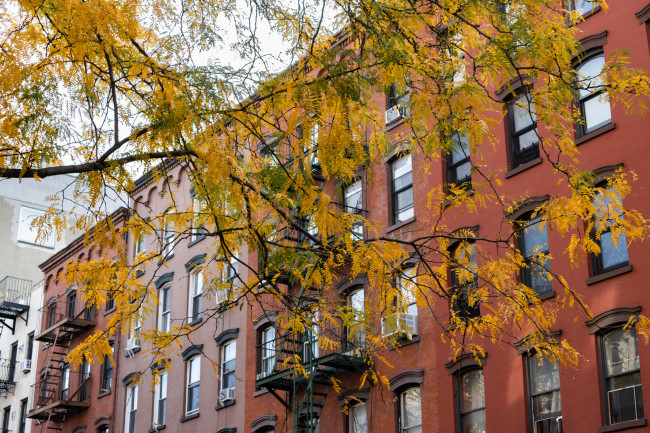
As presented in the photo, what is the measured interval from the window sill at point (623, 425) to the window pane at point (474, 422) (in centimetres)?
352

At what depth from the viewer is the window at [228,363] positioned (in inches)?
1189

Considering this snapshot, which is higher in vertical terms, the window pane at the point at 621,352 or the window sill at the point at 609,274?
the window sill at the point at 609,274

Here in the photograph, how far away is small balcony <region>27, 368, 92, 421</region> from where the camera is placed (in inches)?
1511

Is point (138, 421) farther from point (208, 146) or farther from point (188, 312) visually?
point (208, 146)

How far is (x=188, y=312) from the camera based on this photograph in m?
33.5

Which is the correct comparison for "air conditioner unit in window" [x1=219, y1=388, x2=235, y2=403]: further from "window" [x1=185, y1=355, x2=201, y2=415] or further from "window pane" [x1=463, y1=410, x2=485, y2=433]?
"window pane" [x1=463, y1=410, x2=485, y2=433]

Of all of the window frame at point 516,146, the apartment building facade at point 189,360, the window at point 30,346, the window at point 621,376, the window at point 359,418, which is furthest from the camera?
the window at point 30,346

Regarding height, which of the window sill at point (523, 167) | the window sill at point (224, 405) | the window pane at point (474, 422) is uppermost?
the window sill at point (523, 167)

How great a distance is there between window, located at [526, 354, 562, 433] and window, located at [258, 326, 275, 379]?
10.0m

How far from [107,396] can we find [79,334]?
431 centimetres

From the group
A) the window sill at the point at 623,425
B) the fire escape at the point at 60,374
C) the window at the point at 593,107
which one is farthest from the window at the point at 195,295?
the window sill at the point at 623,425

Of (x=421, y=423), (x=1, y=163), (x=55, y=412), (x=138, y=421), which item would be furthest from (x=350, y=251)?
(x=55, y=412)

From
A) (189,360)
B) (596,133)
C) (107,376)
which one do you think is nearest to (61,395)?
(107,376)

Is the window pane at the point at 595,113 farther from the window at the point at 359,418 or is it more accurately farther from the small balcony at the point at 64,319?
the small balcony at the point at 64,319
